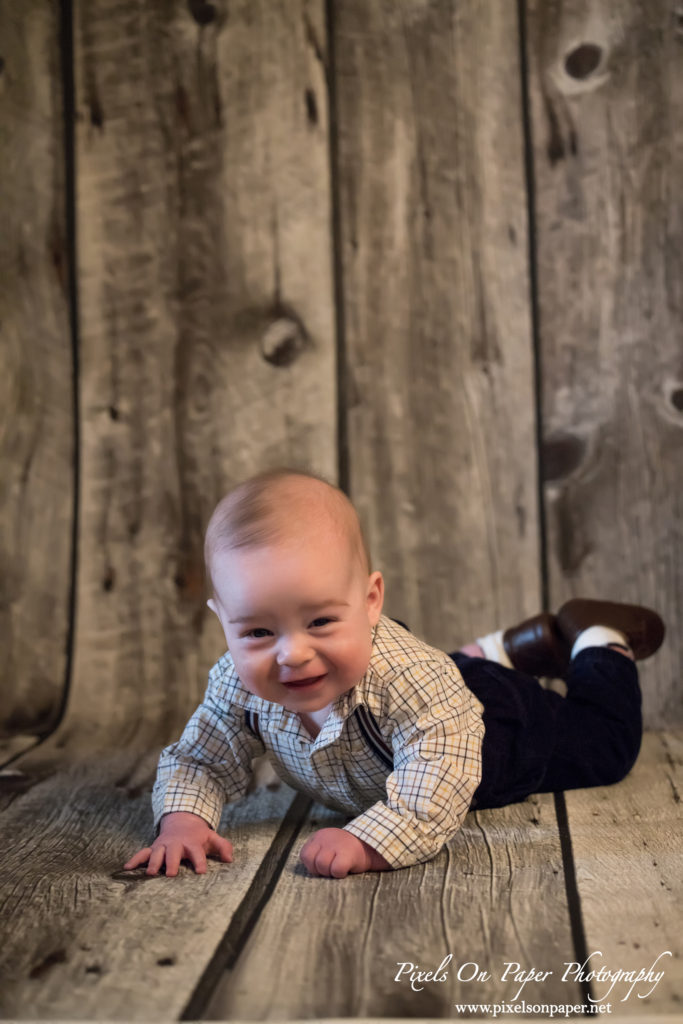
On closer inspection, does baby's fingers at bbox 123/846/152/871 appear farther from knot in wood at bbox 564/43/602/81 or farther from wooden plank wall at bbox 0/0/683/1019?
knot in wood at bbox 564/43/602/81

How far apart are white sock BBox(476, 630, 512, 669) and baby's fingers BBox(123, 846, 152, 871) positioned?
601mm

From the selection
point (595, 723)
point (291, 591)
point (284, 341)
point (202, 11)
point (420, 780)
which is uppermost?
point (202, 11)

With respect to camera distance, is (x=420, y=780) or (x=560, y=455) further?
(x=560, y=455)

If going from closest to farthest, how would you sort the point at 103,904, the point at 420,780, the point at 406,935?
1. the point at 406,935
2. the point at 103,904
3. the point at 420,780

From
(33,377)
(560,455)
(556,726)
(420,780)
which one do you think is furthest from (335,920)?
(33,377)

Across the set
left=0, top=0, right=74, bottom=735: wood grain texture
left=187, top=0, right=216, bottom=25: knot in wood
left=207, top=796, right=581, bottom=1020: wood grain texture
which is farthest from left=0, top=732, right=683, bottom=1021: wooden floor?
left=187, top=0, right=216, bottom=25: knot in wood

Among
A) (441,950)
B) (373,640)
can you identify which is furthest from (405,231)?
(441,950)

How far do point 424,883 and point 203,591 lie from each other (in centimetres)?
84

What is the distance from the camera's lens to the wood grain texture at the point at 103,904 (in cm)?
80

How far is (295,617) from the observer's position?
105cm

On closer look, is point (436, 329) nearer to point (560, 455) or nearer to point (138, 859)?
point (560, 455)

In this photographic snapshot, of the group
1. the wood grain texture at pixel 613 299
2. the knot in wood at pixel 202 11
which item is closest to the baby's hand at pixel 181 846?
the wood grain texture at pixel 613 299

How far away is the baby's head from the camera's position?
104 centimetres

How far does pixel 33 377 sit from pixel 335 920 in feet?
3.65
